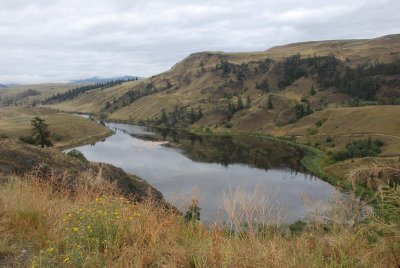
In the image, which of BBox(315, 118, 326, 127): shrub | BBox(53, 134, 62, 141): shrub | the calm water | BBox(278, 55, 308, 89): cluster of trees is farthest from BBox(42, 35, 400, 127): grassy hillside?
BBox(53, 134, 62, 141): shrub

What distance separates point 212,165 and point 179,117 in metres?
81.9

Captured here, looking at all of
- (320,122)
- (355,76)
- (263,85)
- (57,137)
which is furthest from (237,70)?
(57,137)

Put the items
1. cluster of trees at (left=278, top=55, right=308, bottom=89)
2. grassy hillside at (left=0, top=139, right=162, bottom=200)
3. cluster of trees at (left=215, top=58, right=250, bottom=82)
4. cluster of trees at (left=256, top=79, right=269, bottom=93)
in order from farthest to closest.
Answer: cluster of trees at (left=215, top=58, right=250, bottom=82), cluster of trees at (left=278, top=55, right=308, bottom=89), cluster of trees at (left=256, top=79, right=269, bottom=93), grassy hillside at (left=0, top=139, right=162, bottom=200)

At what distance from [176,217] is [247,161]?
2754 inches

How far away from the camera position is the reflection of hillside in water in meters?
75.3

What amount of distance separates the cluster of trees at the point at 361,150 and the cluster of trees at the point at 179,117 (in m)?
75.3

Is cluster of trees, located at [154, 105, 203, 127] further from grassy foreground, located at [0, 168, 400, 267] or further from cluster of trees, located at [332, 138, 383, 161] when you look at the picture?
grassy foreground, located at [0, 168, 400, 267]

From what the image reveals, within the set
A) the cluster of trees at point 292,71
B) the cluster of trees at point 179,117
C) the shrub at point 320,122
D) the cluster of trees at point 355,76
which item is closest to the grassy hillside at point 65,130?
the cluster of trees at point 179,117

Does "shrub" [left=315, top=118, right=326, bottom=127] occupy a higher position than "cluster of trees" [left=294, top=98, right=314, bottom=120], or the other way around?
"cluster of trees" [left=294, top=98, right=314, bottom=120]

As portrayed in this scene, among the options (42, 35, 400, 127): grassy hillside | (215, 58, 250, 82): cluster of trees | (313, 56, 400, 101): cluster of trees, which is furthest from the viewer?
(215, 58, 250, 82): cluster of trees

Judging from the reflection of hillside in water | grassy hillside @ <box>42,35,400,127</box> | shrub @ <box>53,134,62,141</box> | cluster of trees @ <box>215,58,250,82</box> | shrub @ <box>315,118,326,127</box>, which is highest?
cluster of trees @ <box>215,58,250,82</box>

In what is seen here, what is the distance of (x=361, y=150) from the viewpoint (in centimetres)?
7162

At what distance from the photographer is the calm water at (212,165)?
1924 inches

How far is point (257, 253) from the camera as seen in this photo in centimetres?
426
